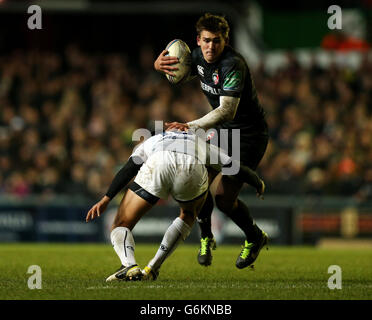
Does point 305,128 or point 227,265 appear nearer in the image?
point 227,265

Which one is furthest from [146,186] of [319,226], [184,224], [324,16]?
[324,16]

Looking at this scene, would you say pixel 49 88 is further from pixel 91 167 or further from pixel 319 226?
pixel 319 226

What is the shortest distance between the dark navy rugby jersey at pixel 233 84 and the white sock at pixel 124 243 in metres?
1.71

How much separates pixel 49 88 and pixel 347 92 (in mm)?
6713

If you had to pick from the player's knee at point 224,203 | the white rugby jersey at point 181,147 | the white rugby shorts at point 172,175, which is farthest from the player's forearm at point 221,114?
the player's knee at point 224,203

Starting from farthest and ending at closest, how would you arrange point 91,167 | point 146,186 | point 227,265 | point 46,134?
point 46,134 < point 91,167 < point 227,265 < point 146,186

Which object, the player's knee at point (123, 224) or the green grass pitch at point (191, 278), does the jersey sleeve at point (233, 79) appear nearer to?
the player's knee at point (123, 224)

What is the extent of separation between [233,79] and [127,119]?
1031 centimetres

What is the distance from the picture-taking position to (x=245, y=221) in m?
8.85

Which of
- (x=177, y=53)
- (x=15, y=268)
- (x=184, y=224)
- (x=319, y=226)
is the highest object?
(x=177, y=53)

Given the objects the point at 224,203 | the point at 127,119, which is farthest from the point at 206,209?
the point at 127,119

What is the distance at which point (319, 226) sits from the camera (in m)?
15.5

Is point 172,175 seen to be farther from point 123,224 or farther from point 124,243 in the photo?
point 124,243

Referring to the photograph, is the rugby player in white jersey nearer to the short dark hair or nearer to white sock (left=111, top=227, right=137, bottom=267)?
white sock (left=111, top=227, right=137, bottom=267)
